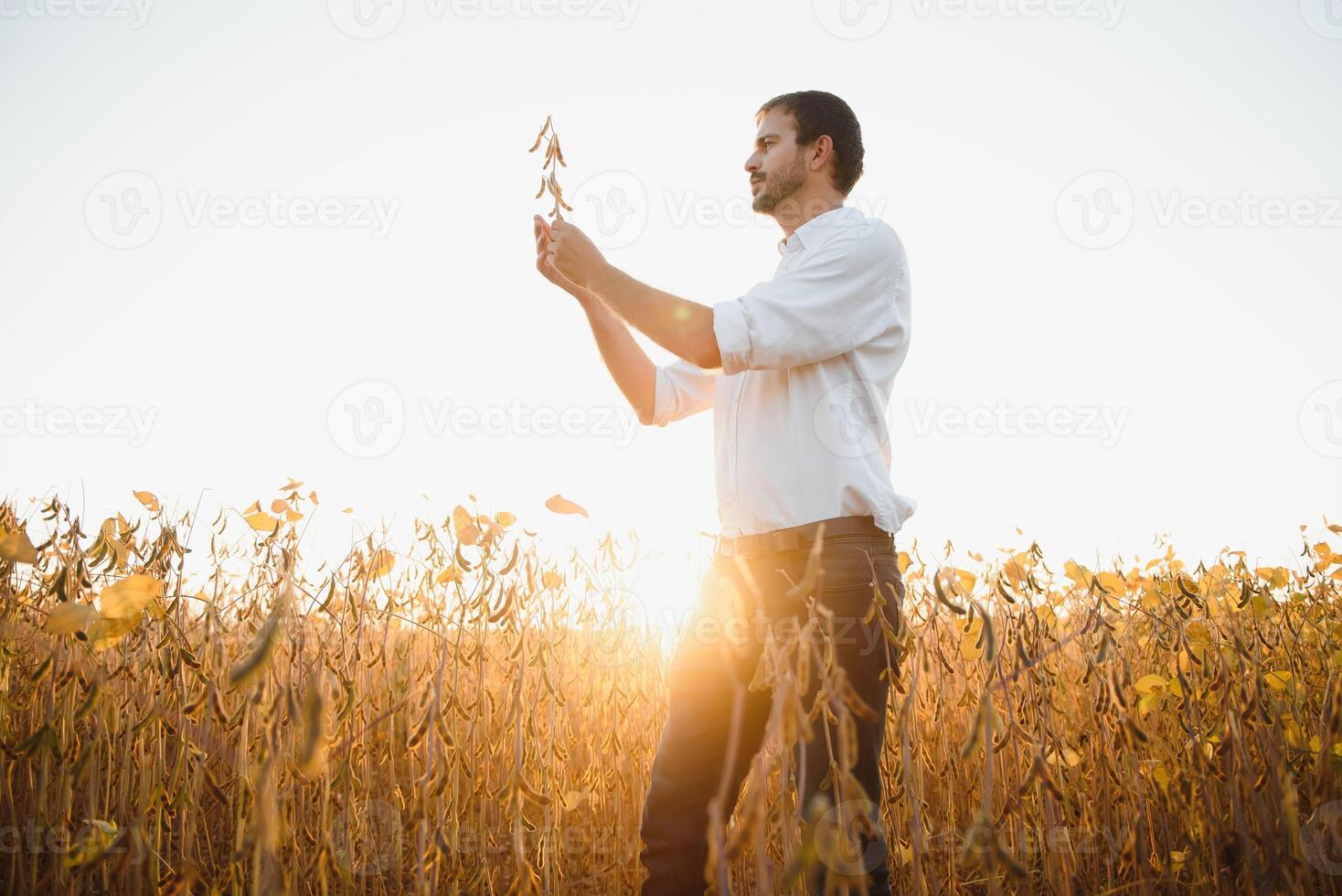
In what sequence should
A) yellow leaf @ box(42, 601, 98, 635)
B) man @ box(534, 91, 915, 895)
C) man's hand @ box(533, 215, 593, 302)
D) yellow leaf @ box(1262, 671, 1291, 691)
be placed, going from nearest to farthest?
yellow leaf @ box(42, 601, 98, 635), man @ box(534, 91, 915, 895), man's hand @ box(533, 215, 593, 302), yellow leaf @ box(1262, 671, 1291, 691)

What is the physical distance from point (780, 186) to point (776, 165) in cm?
6

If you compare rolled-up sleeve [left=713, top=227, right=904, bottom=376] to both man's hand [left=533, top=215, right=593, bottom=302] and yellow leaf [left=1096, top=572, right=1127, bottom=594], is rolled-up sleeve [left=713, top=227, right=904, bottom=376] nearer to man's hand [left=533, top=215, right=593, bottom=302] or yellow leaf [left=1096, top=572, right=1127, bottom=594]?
man's hand [left=533, top=215, right=593, bottom=302]

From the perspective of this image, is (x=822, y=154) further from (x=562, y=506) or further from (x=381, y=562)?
(x=381, y=562)

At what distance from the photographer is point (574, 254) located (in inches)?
66.4

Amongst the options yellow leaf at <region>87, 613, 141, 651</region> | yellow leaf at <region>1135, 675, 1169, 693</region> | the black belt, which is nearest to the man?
the black belt

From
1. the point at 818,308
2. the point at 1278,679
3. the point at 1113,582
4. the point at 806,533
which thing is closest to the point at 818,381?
the point at 818,308

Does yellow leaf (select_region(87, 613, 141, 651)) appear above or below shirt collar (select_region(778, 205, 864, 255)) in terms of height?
below

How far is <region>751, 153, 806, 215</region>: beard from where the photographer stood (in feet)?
6.42

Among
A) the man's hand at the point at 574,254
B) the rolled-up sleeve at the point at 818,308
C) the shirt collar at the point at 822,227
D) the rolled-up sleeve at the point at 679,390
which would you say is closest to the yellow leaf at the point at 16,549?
the man's hand at the point at 574,254

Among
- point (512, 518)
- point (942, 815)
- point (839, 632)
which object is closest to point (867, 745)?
point (839, 632)

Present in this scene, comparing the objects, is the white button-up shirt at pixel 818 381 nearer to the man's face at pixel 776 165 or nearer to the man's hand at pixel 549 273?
the man's face at pixel 776 165

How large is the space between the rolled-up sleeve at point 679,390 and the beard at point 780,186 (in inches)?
19.0

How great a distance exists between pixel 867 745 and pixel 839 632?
223mm

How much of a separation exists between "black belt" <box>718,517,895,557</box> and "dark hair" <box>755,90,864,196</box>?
974 millimetres
